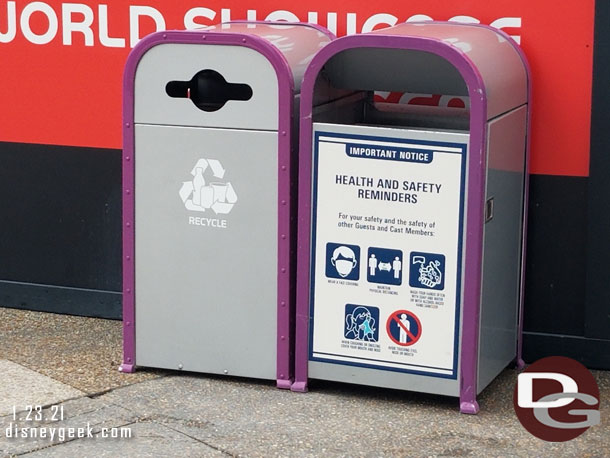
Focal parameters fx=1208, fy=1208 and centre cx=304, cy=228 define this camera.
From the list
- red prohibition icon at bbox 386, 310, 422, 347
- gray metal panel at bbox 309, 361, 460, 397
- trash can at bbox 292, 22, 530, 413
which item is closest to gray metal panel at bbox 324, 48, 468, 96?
trash can at bbox 292, 22, 530, 413

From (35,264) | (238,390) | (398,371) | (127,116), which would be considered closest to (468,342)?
(398,371)

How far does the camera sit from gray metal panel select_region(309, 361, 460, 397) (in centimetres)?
492

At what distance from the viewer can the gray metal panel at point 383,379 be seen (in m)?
4.92

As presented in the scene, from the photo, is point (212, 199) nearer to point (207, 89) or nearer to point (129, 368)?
point (207, 89)

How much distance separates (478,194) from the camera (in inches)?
186

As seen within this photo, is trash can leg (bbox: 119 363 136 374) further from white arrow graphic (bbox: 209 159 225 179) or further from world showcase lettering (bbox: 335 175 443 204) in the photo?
world showcase lettering (bbox: 335 175 443 204)

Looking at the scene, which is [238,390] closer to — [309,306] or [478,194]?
[309,306]

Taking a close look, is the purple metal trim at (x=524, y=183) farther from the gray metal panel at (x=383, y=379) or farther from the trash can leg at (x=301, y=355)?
the trash can leg at (x=301, y=355)

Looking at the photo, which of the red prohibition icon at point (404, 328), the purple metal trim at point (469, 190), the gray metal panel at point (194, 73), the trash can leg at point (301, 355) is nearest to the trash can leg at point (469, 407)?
the purple metal trim at point (469, 190)

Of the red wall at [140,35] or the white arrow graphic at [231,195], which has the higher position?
the red wall at [140,35]

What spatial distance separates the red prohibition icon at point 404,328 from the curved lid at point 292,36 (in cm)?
102

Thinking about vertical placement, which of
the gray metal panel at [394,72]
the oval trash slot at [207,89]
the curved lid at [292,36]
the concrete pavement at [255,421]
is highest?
the curved lid at [292,36]

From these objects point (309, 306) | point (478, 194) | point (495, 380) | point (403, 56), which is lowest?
point (495, 380)

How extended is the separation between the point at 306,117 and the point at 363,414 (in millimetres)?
1226
